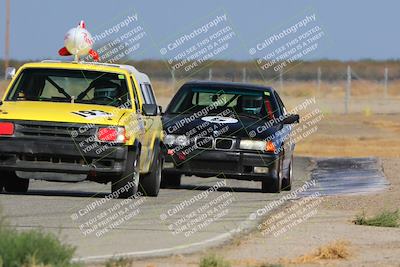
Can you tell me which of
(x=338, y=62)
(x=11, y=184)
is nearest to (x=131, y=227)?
(x=11, y=184)

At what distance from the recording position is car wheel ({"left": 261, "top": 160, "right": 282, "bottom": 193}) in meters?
21.2

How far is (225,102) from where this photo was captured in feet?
72.5

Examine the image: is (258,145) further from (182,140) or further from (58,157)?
(58,157)

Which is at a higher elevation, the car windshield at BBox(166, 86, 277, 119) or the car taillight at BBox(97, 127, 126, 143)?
the car taillight at BBox(97, 127, 126, 143)

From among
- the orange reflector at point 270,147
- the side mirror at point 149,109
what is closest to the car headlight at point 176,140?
the orange reflector at point 270,147

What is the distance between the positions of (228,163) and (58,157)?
142 inches

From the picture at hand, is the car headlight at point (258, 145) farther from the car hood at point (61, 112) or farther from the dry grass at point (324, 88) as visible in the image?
the dry grass at point (324, 88)

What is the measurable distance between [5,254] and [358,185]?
13967 mm

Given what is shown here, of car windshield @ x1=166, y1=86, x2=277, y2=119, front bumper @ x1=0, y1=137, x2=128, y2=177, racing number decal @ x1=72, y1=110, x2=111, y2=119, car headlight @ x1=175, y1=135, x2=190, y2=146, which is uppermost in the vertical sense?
racing number decal @ x1=72, y1=110, x2=111, y2=119

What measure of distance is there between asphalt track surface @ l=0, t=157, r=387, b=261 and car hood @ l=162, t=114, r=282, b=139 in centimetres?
89

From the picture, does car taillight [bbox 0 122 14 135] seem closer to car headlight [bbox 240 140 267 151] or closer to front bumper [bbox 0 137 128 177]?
front bumper [bbox 0 137 128 177]

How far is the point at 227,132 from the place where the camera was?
69.3 feet

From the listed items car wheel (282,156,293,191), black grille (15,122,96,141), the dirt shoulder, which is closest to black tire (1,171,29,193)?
black grille (15,122,96,141)

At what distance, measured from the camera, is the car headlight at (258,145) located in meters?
20.9
